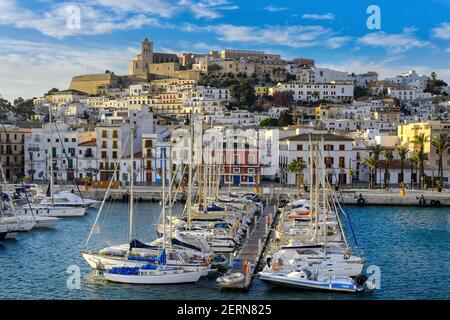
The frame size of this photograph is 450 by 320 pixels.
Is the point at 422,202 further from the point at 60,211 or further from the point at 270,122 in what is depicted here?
the point at 270,122

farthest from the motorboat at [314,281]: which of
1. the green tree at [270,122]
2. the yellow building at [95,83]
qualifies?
the yellow building at [95,83]

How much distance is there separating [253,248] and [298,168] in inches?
601

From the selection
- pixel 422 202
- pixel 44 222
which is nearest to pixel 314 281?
pixel 44 222

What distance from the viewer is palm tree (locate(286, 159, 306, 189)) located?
31.4 m

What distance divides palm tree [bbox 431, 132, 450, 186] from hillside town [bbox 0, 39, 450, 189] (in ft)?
0.26

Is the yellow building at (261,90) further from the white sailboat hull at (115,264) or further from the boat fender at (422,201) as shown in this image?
the white sailboat hull at (115,264)

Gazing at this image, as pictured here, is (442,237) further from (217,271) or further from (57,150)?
(57,150)

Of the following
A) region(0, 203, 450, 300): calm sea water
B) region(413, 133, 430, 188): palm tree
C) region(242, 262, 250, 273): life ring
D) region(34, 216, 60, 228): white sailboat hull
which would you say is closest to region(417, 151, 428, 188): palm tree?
Answer: region(413, 133, 430, 188): palm tree

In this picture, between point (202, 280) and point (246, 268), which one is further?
point (202, 280)

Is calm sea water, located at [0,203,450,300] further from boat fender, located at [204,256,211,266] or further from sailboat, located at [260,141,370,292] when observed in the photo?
boat fender, located at [204,256,211,266]

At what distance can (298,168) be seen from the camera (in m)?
31.4

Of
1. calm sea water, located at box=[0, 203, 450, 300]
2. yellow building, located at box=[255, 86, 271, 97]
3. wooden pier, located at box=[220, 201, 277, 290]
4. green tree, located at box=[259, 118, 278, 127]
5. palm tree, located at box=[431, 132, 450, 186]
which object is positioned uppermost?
yellow building, located at box=[255, 86, 271, 97]

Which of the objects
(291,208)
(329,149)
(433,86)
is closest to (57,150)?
(329,149)

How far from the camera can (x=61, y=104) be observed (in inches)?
2400
